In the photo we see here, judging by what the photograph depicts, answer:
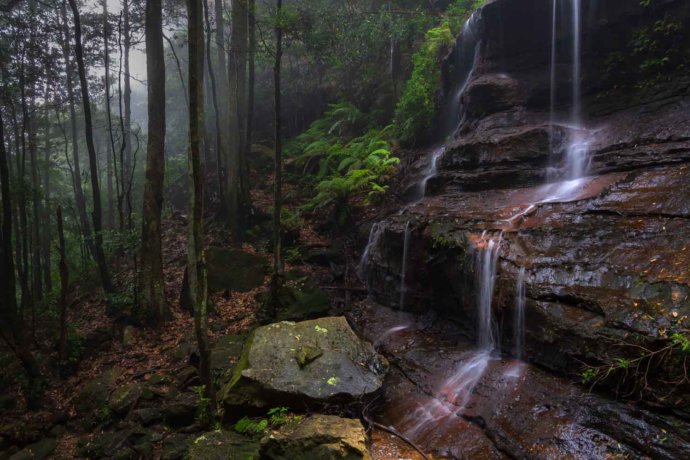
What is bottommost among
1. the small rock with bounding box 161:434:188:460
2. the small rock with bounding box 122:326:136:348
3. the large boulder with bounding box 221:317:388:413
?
the small rock with bounding box 161:434:188:460

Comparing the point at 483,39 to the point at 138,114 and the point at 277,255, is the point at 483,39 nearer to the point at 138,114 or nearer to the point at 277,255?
the point at 277,255

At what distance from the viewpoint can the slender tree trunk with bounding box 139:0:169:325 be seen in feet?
30.3

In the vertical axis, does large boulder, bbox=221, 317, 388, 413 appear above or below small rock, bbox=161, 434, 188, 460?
above

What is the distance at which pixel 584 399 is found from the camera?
4.62 metres

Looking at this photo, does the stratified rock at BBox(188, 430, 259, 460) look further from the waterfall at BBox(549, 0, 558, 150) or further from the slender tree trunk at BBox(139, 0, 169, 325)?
the waterfall at BBox(549, 0, 558, 150)

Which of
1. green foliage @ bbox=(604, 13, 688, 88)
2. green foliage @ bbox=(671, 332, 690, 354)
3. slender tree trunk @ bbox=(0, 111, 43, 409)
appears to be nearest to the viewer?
green foliage @ bbox=(671, 332, 690, 354)

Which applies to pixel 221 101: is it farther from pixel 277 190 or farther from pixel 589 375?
pixel 589 375

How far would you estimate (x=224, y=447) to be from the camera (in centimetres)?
446

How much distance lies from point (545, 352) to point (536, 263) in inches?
50.6

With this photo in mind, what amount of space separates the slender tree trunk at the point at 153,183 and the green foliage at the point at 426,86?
7453 mm

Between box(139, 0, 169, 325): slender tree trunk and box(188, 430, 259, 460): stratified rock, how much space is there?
5.57 meters

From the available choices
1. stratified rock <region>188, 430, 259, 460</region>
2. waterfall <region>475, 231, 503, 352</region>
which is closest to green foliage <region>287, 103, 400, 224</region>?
waterfall <region>475, 231, 503, 352</region>

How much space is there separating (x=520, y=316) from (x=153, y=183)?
8190 mm

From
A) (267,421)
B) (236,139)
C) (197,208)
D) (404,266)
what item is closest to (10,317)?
(197,208)
